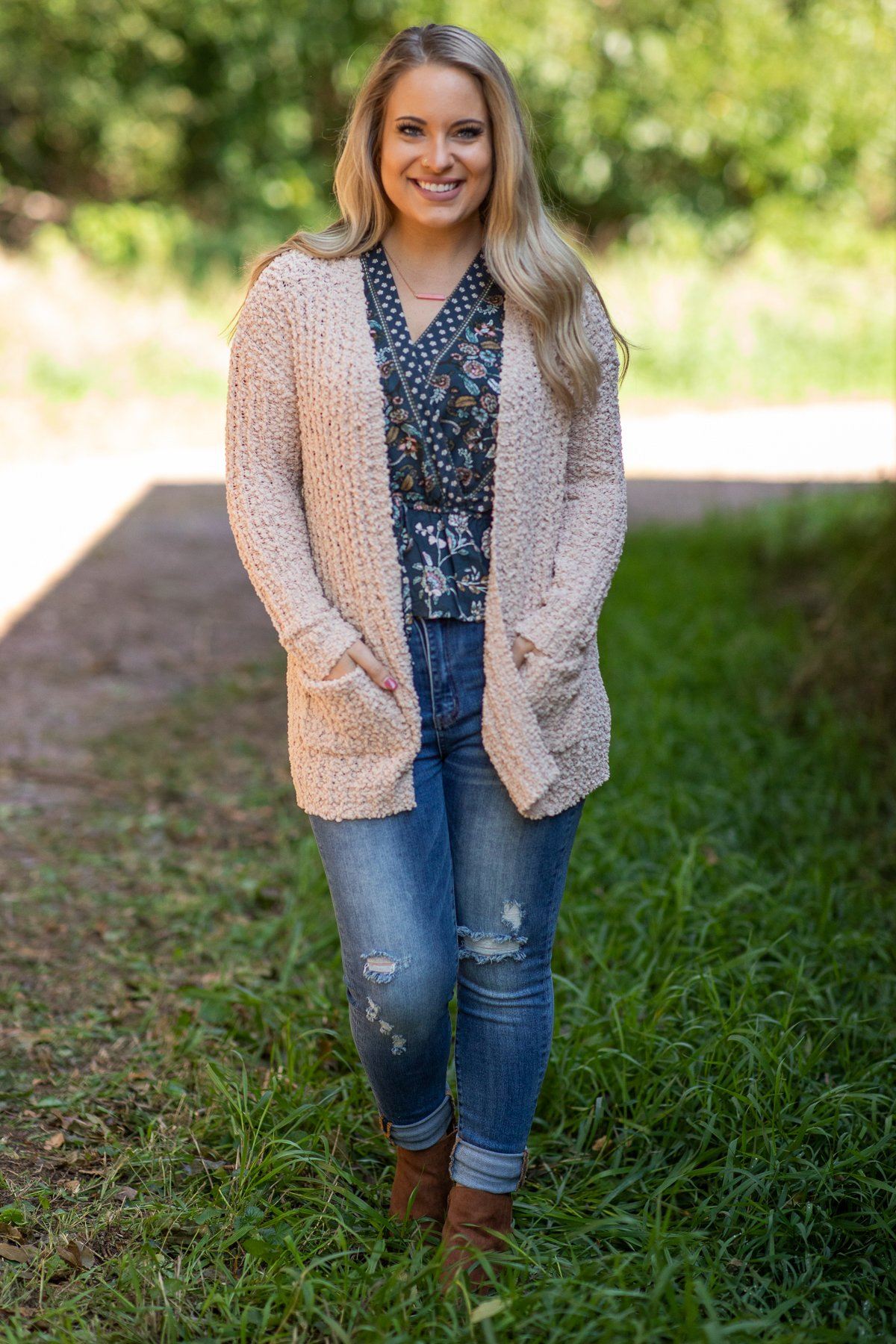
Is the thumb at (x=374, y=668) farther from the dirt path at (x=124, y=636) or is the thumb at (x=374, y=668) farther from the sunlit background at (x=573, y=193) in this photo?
the sunlit background at (x=573, y=193)

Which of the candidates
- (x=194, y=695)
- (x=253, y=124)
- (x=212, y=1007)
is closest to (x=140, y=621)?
(x=194, y=695)

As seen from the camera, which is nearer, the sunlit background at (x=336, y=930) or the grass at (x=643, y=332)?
the sunlit background at (x=336, y=930)

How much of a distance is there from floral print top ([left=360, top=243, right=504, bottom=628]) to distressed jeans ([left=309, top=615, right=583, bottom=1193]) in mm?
70

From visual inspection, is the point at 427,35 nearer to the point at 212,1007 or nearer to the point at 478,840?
the point at 478,840

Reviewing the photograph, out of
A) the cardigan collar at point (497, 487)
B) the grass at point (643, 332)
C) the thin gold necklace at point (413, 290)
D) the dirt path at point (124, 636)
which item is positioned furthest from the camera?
the grass at point (643, 332)

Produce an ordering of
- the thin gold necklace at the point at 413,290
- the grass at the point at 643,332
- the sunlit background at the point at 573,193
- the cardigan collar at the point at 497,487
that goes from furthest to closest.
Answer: the sunlit background at the point at 573,193
the grass at the point at 643,332
the thin gold necklace at the point at 413,290
the cardigan collar at the point at 497,487

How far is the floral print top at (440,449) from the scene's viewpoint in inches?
79.4

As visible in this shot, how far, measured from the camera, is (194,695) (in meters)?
5.42

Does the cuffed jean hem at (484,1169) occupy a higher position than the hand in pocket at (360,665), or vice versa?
the hand in pocket at (360,665)

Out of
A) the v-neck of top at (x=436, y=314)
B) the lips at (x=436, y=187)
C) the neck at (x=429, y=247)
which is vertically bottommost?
the v-neck of top at (x=436, y=314)

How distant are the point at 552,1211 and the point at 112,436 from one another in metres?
8.60

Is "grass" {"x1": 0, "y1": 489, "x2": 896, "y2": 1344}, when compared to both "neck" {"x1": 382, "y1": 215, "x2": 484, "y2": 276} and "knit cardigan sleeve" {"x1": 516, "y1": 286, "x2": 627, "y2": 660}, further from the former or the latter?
"neck" {"x1": 382, "y1": 215, "x2": 484, "y2": 276}

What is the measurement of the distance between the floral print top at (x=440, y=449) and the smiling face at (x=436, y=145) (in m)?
0.15

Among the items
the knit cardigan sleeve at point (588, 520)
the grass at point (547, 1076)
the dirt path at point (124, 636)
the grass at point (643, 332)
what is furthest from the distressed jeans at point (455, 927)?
A: the grass at point (643, 332)
